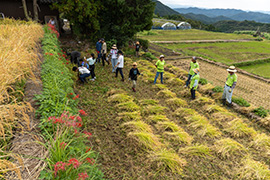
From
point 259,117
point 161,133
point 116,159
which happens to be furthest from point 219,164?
point 259,117

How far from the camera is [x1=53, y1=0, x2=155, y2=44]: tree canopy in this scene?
12625 mm

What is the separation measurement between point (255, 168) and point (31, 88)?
20.1 ft

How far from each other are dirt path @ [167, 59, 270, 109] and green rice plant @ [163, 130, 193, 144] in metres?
6.21

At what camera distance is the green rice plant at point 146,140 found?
4317 mm

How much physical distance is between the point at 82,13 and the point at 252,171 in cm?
1421

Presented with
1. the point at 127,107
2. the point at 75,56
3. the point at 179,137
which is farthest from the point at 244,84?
the point at 75,56

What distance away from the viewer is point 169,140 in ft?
15.9

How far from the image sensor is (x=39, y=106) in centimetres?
343

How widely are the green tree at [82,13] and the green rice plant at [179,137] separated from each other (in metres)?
11.9

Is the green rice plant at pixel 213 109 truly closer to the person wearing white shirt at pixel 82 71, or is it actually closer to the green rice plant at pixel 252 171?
the green rice plant at pixel 252 171

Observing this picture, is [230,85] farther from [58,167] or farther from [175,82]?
[58,167]

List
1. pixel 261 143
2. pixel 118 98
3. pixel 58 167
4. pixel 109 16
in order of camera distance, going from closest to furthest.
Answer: pixel 58 167, pixel 261 143, pixel 118 98, pixel 109 16

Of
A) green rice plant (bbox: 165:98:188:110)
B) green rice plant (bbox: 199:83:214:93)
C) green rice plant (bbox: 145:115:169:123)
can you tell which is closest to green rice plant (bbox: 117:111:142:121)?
green rice plant (bbox: 145:115:169:123)

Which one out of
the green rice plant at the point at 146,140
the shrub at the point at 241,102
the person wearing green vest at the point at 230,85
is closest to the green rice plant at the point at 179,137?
the green rice plant at the point at 146,140
